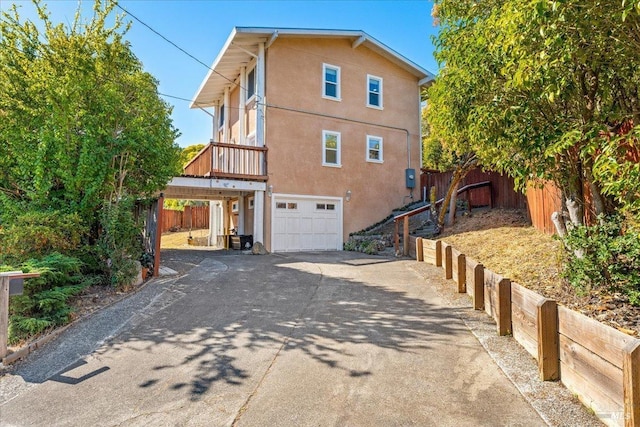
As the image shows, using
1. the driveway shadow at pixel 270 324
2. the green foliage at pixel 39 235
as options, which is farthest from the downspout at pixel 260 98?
the green foliage at pixel 39 235

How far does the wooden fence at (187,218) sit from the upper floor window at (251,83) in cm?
1322

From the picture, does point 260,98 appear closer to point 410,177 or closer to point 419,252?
point 410,177

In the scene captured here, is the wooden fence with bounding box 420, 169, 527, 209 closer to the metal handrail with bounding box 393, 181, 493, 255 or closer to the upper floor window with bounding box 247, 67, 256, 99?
the metal handrail with bounding box 393, 181, 493, 255

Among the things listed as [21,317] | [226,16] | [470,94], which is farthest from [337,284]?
[226,16]

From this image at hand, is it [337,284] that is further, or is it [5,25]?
[337,284]

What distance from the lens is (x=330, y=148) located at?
14398 mm

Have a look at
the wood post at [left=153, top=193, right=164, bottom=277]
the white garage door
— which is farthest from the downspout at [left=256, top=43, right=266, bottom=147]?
the wood post at [left=153, top=193, right=164, bottom=277]

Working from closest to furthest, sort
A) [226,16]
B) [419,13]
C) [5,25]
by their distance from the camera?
[5,25] < [419,13] < [226,16]

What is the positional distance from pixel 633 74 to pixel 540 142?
3.73ft

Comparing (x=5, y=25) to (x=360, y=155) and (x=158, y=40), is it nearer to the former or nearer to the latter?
(x=158, y=40)

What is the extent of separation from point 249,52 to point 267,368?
12.3m

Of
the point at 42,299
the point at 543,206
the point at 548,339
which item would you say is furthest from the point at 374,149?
the point at 548,339

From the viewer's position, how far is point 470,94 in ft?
16.0

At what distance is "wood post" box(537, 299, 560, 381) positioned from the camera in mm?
3213
